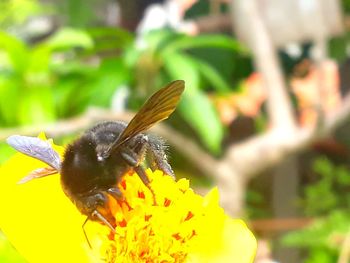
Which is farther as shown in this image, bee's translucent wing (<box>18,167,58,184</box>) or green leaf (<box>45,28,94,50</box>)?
green leaf (<box>45,28,94,50</box>)

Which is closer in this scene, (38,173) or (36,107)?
(38,173)

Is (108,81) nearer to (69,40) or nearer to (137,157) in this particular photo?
(69,40)

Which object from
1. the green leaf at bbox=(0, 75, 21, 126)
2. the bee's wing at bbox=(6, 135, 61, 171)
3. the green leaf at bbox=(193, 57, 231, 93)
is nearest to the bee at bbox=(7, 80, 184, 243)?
the bee's wing at bbox=(6, 135, 61, 171)

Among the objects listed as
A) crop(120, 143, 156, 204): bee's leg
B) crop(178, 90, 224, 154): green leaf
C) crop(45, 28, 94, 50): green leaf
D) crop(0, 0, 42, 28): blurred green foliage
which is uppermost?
crop(120, 143, 156, 204): bee's leg

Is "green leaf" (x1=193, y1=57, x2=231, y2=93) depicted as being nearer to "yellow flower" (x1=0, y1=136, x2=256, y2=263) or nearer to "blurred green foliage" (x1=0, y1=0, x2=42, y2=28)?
"blurred green foliage" (x1=0, y1=0, x2=42, y2=28)

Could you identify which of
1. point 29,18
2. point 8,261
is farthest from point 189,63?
point 8,261

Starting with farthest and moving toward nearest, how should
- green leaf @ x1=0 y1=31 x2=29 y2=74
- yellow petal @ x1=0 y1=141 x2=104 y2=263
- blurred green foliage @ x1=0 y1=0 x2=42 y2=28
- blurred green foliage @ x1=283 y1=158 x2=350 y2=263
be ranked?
blurred green foliage @ x1=0 y1=0 x2=42 y2=28 → green leaf @ x1=0 y1=31 x2=29 y2=74 → blurred green foliage @ x1=283 y1=158 x2=350 y2=263 → yellow petal @ x1=0 y1=141 x2=104 y2=263

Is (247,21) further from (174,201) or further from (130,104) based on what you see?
(174,201)

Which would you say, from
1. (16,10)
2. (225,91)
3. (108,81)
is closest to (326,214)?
(225,91)
